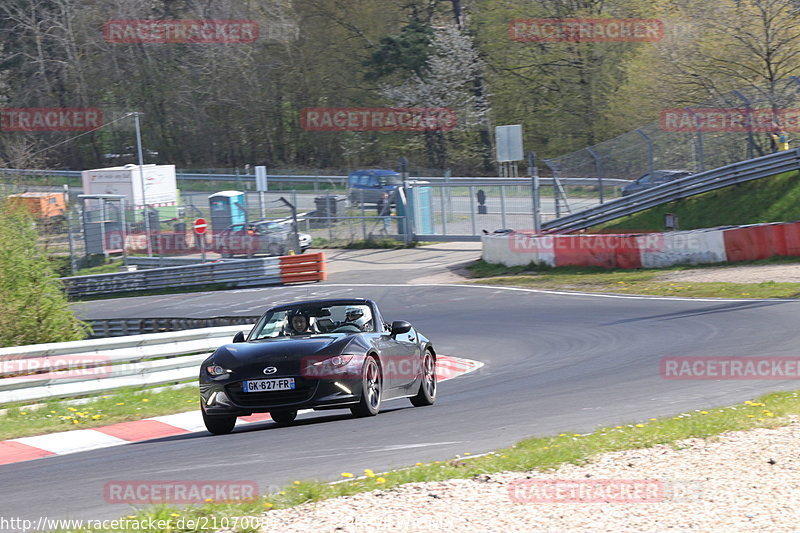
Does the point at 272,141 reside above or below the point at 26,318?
above

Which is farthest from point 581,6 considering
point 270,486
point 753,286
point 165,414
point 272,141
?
point 270,486

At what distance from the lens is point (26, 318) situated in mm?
15516

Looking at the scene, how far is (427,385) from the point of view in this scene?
11.2 metres

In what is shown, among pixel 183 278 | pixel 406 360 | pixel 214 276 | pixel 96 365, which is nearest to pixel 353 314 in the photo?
pixel 406 360

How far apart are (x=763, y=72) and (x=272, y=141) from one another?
3888cm

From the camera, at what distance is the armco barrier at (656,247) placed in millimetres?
24281

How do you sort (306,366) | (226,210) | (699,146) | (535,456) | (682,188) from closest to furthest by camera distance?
(535,456)
(306,366)
(699,146)
(682,188)
(226,210)

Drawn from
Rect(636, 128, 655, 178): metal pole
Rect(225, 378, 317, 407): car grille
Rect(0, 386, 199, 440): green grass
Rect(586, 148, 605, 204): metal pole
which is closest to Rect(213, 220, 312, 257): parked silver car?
Rect(586, 148, 605, 204): metal pole

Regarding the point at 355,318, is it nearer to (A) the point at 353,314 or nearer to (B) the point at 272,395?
(A) the point at 353,314

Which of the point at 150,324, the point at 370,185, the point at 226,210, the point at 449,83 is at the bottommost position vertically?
the point at 150,324

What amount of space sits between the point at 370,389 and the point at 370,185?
33604mm

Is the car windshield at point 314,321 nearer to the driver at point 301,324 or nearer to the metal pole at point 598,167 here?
the driver at point 301,324

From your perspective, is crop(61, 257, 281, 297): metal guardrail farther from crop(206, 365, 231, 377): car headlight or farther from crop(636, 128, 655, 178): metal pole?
crop(206, 365, 231, 377): car headlight

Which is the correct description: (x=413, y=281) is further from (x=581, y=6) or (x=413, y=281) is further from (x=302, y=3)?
(x=302, y=3)
